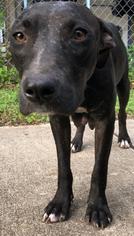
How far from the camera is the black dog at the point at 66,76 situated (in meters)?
2.51

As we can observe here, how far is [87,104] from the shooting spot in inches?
126

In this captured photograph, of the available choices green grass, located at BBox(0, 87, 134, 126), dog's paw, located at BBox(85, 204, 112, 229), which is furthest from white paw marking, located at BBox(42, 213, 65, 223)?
green grass, located at BBox(0, 87, 134, 126)

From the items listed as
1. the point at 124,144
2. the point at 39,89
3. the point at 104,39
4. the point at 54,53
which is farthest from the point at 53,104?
the point at 124,144

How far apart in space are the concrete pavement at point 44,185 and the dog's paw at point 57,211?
5 cm

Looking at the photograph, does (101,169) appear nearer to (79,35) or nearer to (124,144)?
(79,35)

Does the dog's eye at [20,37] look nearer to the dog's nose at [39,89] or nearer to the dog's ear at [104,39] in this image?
the dog's nose at [39,89]

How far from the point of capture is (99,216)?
317cm

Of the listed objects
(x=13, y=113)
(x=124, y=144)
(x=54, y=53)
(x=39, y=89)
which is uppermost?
(x=54, y=53)

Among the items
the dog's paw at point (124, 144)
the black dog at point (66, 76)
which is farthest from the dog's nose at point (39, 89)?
the dog's paw at point (124, 144)

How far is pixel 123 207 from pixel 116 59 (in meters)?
1.16

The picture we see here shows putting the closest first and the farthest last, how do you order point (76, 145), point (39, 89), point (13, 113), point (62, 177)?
point (39, 89)
point (62, 177)
point (76, 145)
point (13, 113)

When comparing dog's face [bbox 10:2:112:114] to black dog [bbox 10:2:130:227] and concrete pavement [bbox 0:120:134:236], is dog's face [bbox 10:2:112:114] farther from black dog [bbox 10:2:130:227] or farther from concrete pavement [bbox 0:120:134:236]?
concrete pavement [bbox 0:120:134:236]

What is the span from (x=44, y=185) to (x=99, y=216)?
2.35 ft

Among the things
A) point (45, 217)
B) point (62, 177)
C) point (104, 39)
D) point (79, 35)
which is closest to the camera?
point (79, 35)
